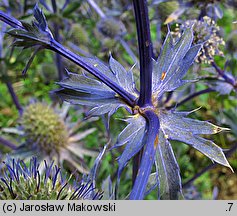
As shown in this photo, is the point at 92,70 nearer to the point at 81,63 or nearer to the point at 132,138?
the point at 81,63

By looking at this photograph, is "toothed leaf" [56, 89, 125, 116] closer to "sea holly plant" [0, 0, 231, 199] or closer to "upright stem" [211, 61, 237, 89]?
"sea holly plant" [0, 0, 231, 199]

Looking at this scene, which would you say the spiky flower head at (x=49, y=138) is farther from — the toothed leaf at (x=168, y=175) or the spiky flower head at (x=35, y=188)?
the toothed leaf at (x=168, y=175)

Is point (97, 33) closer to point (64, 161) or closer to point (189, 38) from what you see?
point (64, 161)

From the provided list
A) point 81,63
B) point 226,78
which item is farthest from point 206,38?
point 81,63

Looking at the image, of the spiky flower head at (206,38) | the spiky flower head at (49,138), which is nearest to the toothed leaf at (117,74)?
the spiky flower head at (206,38)

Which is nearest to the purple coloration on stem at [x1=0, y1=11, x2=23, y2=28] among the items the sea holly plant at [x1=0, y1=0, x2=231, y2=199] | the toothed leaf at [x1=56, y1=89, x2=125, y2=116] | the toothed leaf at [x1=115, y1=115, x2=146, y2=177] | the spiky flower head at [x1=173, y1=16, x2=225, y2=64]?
the sea holly plant at [x1=0, y1=0, x2=231, y2=199]

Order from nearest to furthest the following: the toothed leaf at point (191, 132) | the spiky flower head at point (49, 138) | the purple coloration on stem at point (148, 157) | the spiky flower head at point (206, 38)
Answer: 1. the purple coloration on stem at point (148, 157)
2. the toothed leaf at point (191, 132)
3. the spiky flower head at point (206, 38)
4. the spiky flower head at point (49, 138)

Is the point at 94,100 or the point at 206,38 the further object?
the point at 206,38
